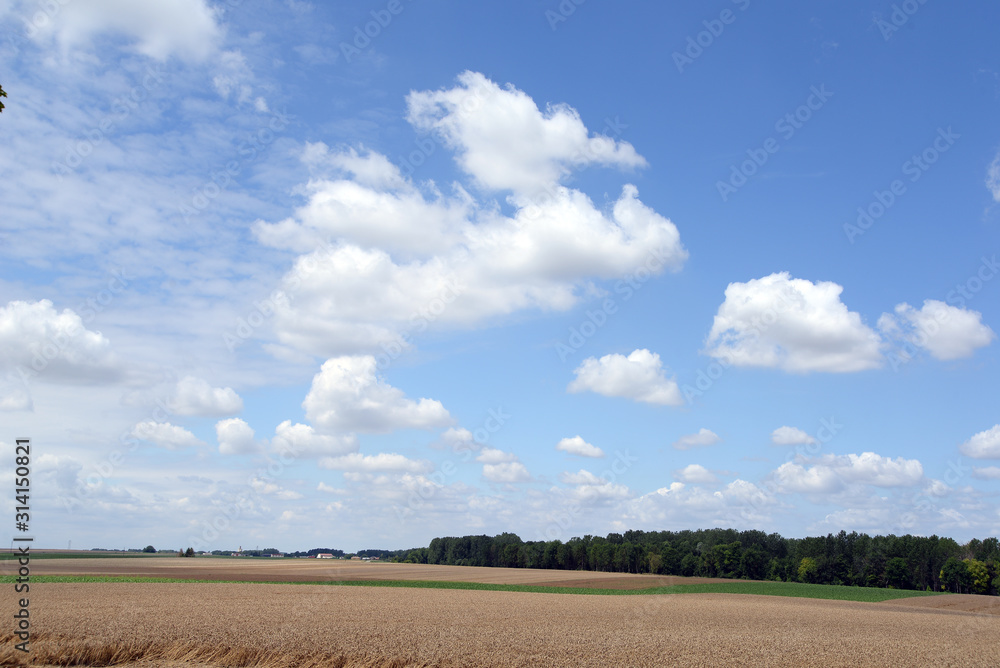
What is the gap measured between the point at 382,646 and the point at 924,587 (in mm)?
134056

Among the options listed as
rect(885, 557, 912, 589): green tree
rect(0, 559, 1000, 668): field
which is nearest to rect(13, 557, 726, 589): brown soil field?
rect(0, 559, 1000, 668): field

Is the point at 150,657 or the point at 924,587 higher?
the point at 150,657

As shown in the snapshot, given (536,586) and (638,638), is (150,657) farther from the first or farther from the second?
(536,586)

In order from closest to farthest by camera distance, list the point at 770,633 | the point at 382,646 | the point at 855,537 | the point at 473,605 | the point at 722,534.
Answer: the point at 382,646 < the point at 770,633 < the point at 473,605 < the point at 855,537 < the point at 722,534

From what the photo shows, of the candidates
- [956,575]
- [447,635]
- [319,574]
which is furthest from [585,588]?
[956,575]

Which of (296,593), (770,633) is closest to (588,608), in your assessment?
(770,633)

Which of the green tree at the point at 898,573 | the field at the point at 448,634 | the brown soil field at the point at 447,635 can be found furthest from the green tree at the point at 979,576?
the brown soil field at the point at 447,635

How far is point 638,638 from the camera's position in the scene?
31.4 meters

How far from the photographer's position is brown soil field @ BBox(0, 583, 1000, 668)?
81.0 ft

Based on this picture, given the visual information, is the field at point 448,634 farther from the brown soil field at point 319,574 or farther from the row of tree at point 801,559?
the row of tree at point 801,559

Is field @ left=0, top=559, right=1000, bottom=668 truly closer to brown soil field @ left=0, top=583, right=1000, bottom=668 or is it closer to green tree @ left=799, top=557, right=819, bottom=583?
brown soil field @ left=0, top=583, right=1000, bottom=668

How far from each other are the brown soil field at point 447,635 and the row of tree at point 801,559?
85.5m

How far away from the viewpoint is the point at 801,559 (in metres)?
136

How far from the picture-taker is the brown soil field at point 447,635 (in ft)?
81.0
